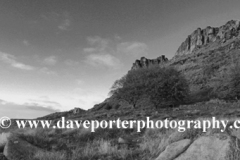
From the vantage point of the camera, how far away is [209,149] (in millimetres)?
4133

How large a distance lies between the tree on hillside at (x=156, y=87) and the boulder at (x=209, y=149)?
3155 centimetres

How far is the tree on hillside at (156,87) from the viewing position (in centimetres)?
3619

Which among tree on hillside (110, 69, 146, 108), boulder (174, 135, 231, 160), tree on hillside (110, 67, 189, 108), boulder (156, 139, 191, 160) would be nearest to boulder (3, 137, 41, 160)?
boulder (156, 139, 191, 160)

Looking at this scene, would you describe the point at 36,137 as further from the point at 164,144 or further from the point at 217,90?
the point at 217,90

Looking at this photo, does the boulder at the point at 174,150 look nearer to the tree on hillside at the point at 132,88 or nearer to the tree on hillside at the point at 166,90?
the tree on hillside at the point at 166,90

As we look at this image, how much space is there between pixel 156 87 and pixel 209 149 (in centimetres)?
3237

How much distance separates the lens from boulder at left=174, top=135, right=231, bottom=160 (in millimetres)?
3907

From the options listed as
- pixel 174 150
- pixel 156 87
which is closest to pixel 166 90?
pixel 156 87

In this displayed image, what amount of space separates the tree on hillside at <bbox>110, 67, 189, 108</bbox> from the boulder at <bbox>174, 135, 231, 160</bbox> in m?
31.5

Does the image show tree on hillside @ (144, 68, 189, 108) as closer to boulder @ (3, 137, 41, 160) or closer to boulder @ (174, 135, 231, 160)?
boulder @ (3, 137, 41, 160)

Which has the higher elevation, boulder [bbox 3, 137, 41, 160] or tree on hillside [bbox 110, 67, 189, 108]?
tree on hillside [bbox 110, 67, 189, 108]

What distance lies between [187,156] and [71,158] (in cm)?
370

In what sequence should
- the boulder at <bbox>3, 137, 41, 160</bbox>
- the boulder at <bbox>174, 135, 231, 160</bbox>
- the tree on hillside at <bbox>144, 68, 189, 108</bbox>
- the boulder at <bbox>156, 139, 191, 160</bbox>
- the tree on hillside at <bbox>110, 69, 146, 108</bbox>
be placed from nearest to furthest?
the boulder at <bbox>174, 135, 231, 160</bbox> < the boulder at <bbox>156, 139, 191, 160</bbox> < the boulder at <bbox>3, 137, 41, 160</bbox> < the tree on hillside at <bbox>144, 68, 189, 108</bbox> < the tree on hillside at <bbox>110, 69, 146, 108</bbox>

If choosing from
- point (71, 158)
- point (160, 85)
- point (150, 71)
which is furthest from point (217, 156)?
point (150, 71)
